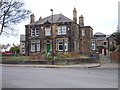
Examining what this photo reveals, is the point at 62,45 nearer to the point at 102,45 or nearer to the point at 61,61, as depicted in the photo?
the point at 61,61

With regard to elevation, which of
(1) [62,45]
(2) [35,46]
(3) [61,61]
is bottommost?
(3) [61,61]

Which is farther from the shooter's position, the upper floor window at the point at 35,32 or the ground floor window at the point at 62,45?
the upper floor window at the point at 35,32

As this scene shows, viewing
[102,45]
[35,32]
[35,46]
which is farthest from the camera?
[102,45]

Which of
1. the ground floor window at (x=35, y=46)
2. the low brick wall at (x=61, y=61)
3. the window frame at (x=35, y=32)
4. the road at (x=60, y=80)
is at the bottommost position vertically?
the road at (x=60, y=80)

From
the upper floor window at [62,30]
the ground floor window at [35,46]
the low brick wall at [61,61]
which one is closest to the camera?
the low brick wall at [61,61]

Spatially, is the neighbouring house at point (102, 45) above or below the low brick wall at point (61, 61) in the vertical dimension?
above

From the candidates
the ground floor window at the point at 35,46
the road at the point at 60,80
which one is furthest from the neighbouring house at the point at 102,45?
the road at the point at 60,80

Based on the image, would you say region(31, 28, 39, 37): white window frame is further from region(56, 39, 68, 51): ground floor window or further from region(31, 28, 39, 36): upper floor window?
region(56, 39, 68, 51): ground floor window

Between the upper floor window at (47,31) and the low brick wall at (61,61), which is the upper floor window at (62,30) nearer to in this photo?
the upper floor window at (47,31)

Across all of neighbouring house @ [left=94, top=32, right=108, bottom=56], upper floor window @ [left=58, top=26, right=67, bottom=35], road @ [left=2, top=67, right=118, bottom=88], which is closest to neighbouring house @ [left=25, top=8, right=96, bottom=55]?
upper floor window @ [left=58, top=26, right=67, bottom=35]

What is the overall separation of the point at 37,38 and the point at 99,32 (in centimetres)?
5565

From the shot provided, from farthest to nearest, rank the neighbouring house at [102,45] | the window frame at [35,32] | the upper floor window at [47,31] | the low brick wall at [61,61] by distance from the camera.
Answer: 1. the neighbouring house at [102,45]
2. the window frame at [35,32]
3. the upper floor window at [47,31]
4. the low brick wall at [61,61]

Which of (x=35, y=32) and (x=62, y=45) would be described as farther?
(x=35, y=32)

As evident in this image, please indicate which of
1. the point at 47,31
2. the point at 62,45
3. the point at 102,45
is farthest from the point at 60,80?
the point at 102,45
